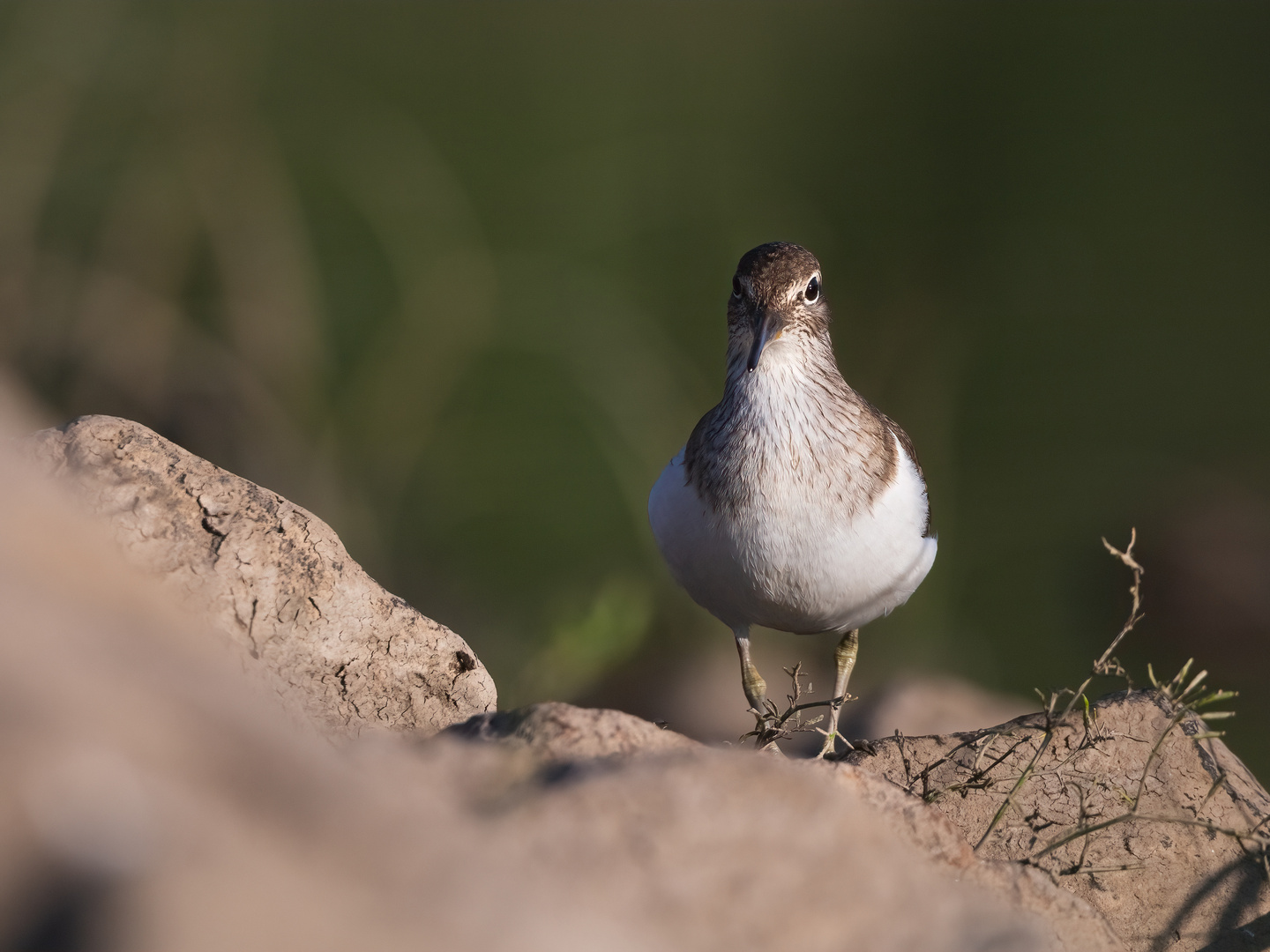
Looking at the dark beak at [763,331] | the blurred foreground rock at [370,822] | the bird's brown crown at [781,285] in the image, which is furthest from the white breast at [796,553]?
the blurred foreground rock at [370,822]

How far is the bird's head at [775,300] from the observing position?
12.6 feet

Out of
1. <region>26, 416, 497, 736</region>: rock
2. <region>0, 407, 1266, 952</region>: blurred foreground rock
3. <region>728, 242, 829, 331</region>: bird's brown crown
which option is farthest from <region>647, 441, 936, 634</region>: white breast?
<region>0, 407, 1266, 952</region>: blurred foreground rock

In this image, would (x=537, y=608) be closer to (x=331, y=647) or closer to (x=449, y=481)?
(x=449, y=481)

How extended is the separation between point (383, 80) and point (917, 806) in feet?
36.8

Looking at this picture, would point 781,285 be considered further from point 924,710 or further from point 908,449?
point 924,710

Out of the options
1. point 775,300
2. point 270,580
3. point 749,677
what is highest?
point 775,300

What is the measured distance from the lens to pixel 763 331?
3.76m

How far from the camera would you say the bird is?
143 inches

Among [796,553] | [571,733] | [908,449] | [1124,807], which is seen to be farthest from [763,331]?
[571,733]

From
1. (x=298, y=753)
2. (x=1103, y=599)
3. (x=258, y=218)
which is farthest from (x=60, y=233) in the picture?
(x=1103, y=599)

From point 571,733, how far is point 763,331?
2.11 m

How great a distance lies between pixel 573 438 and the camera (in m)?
12.0

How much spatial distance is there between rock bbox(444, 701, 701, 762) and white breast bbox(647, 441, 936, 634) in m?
1.51

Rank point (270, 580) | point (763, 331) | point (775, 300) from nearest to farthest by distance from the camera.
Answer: point (270, 580) → point (763, 331) → point (775, 300)
